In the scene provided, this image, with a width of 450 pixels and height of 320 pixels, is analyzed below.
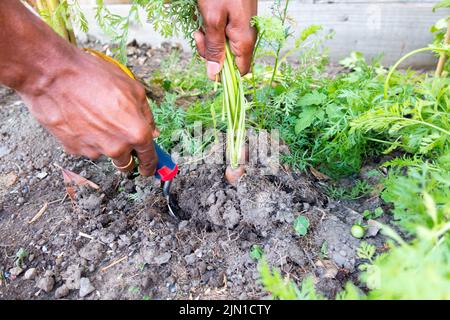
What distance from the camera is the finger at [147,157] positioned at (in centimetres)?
105

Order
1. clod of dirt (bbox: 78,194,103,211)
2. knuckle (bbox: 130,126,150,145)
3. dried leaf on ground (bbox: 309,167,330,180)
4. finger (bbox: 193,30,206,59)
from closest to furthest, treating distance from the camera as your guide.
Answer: knuckle (bbox: 130,126,150,145) → finger (bbox: 193,30,206,59) → clod of dirt (bbox: 78,194,103,211) → dried leaf on ground (bbox: 309,167,330,180)

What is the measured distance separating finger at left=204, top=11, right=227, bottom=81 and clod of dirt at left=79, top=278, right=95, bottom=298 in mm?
745

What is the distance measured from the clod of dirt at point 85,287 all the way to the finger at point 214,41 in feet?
2.45

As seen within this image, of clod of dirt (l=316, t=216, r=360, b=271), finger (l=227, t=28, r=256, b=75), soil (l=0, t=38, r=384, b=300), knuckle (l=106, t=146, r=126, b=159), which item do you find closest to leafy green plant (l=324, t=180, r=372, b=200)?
soil (l=0, t=38, r=384, b=300)

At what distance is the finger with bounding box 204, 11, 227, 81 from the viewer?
1.12 metres

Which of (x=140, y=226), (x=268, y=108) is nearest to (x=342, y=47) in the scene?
(x=268, y=108)

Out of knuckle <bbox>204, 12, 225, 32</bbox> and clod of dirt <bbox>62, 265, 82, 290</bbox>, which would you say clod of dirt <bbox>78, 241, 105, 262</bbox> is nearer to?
clod of dirt <bbox>62, 265, 82, 290</bbox>

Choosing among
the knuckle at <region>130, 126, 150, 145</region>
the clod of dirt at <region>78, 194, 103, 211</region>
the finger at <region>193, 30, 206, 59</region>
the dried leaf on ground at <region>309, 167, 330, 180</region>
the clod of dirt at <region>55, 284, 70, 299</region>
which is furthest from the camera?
the dried leaf on ground at <region>309, 167, 330, 180</region>

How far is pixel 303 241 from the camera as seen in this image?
1.22m

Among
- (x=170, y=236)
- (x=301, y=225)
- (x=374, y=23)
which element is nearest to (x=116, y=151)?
(x=170, y=236)

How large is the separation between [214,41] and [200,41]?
8 centimetres
